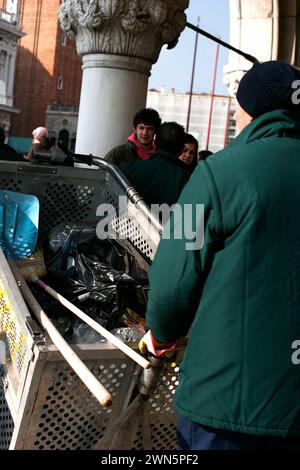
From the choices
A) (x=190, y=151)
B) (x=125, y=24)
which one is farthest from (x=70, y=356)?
(x=190, y=151)

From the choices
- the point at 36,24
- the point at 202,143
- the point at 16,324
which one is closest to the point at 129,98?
the point at 16,324

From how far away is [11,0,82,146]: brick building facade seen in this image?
66062mm

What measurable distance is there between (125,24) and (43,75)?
207 ft

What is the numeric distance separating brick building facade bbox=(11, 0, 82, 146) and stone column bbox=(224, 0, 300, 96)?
5691 cm

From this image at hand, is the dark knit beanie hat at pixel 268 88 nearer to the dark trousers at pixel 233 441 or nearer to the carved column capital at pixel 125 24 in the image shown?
the dark trousers at pixel 233 441

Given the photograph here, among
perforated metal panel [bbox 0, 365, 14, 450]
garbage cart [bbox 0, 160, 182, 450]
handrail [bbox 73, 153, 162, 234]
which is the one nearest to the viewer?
garbage cart [bbox 0, 160, 182, 450]

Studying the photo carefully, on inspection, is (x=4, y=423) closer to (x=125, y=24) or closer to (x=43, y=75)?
(x=125, y=24)

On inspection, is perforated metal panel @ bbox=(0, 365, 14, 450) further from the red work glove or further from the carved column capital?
the carved column capital

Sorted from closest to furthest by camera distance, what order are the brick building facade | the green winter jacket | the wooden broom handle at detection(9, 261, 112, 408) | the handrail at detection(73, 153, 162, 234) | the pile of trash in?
the green winter jacket
the wooden broom handle at detection(9, 261, 112, 408)
the pile of trash
the handrail at detection(73, 153, 162, 234)
the brick building facade

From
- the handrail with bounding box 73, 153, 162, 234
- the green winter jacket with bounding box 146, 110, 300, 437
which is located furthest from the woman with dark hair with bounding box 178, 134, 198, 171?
the green winter jacket with bounding box 146, 110, 300, 437

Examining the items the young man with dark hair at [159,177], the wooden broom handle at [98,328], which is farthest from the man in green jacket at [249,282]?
the young man with dark hair at [159,177]

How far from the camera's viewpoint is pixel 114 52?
19.3 ft

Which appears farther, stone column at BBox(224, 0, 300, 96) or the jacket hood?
stone column at BBox(224, 0, 300, 96)

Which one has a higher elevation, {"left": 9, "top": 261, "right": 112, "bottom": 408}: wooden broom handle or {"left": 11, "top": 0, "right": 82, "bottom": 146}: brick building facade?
{"left": 11, "top": 0, "right": 82, "bottom": 146}: brick building facade
